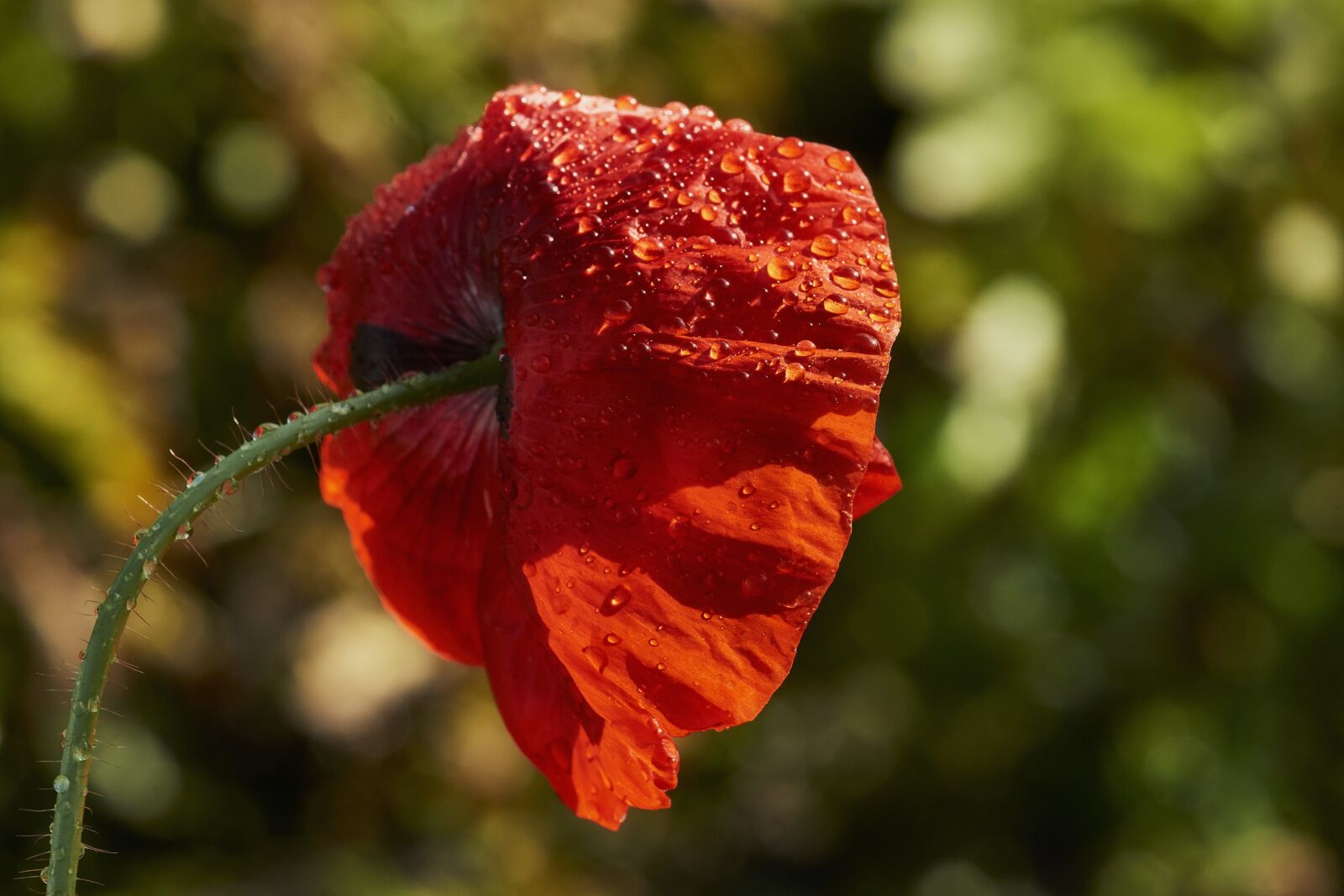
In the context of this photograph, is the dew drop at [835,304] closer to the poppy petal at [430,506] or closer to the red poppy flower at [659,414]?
the red poppy flower at [659,414]

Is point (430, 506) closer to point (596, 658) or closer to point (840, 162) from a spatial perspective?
point (596, 658)

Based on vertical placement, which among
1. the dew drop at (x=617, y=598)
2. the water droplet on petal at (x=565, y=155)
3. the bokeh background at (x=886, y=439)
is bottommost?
the bokeh background at (x=886, y=439)

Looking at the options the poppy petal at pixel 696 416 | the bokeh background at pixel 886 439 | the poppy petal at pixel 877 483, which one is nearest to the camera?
the poppy petal at pixel 696 416

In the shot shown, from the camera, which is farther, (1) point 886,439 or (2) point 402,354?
(1) point 886,439

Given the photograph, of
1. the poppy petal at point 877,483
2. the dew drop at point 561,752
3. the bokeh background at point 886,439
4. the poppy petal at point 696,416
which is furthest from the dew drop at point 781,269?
the bokeh background at point 886,439

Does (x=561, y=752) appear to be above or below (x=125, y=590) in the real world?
below

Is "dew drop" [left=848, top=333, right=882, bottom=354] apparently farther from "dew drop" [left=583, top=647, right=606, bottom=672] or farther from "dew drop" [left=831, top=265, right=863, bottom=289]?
"dew drop" [left=583, top=647, right=606, bottom=672]

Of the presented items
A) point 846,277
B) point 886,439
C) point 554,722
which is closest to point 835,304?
point 846,277

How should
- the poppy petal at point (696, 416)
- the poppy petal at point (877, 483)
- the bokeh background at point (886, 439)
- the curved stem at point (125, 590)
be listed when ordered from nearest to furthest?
the curved stem at point (125, 590)
the poppy petal at point (696, 416)
the poppy petal at point (877, 483)
the bokeh background at point (886, 439)
